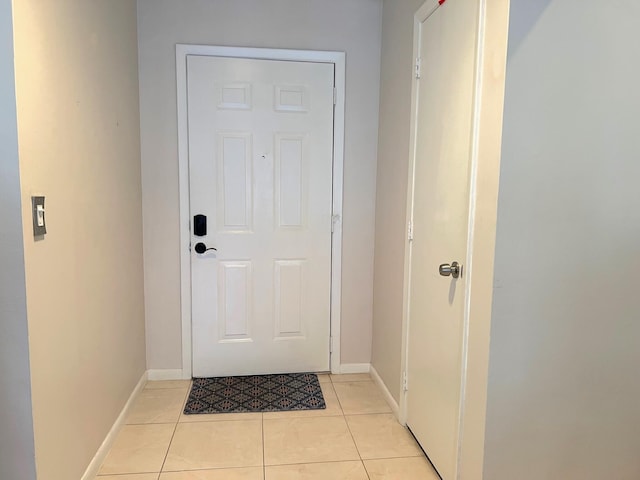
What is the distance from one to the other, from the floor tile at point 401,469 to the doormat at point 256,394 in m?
0.57

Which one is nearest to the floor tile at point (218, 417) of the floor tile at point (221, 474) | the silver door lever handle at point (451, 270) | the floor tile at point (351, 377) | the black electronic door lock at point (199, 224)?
the floor tile at point (221, 474)

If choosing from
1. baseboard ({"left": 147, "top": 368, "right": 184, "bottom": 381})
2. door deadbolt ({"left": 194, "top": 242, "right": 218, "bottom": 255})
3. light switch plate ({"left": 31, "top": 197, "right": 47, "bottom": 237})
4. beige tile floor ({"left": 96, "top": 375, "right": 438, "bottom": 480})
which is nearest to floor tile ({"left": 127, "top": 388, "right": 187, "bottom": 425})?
beige tile floor ({"left": 96, "top": 375, "right": 438, "bottom": 480})

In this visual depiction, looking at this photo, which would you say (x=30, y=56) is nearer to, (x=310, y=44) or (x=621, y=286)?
(x=310, y=44)

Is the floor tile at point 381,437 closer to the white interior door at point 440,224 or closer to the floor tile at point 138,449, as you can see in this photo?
the white interior door at point 440,224

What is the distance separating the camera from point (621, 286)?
148cm

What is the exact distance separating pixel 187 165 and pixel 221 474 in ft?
5.57

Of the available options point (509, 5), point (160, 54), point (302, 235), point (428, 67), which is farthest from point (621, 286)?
point (160, 54)

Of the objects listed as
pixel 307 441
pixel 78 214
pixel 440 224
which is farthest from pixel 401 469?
pixel 78 214

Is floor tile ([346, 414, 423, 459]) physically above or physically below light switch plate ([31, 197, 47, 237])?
below

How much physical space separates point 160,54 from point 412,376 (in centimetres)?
229

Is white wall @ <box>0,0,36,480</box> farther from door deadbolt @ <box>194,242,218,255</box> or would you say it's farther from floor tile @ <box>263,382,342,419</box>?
door deadbolt @ <box>194,242,218,255</box>

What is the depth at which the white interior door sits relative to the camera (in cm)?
166

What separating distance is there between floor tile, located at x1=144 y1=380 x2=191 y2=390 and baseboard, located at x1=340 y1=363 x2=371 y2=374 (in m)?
1.00

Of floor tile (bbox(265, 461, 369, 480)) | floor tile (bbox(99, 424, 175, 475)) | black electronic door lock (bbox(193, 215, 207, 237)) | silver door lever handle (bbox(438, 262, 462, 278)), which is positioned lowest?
floor tile (bbox(99, 424, 175, 475))
